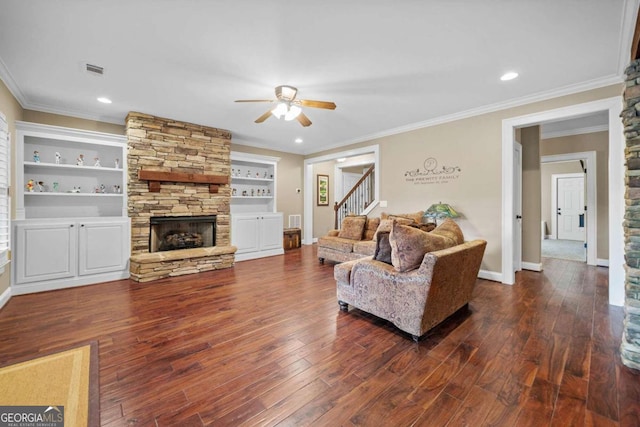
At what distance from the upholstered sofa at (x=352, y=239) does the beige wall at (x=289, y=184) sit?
2259mm

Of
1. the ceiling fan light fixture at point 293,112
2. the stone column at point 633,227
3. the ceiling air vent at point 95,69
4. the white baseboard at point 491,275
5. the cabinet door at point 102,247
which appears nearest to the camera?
the stone column at point 633,227

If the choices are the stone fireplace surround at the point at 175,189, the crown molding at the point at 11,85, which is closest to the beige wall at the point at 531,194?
the stone fireplace surround at the point at 175,189

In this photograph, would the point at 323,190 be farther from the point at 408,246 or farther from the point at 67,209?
the point at 408,246

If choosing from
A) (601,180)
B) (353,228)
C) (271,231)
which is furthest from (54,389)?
(601,180)

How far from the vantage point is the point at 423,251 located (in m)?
2.37

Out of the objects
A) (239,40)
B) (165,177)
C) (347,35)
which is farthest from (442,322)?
(165,177)

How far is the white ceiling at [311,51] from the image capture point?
208 cm

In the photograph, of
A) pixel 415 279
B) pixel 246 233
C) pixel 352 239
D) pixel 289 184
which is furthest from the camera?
pixel 289 184

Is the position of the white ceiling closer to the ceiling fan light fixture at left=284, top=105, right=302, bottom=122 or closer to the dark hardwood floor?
the ceiling fan light fixture at left=284, top=105, right=302, bottom=122

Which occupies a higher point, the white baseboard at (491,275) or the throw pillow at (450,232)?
the throw pillow at (450,232)

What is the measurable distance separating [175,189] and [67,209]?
5.33 feet

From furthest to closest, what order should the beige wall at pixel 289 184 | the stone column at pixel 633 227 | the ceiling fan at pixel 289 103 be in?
the beige wall at pixel 289 184
the ceiling fan at pixel 289 103
the stone column at pixel 633 227

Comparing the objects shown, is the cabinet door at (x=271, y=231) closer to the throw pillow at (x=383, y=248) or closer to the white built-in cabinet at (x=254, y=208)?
the white built-in cabinet at (x=254, y=208)

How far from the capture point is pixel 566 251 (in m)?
6.58
